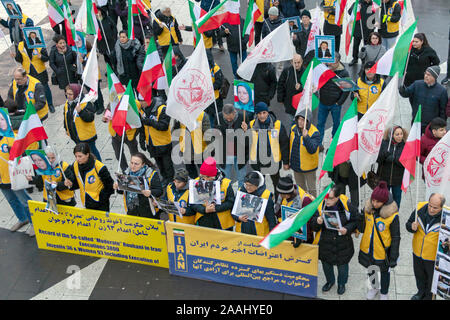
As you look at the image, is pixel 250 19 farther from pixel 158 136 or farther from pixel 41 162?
pixel 41 162

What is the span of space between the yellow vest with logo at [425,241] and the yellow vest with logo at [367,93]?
3241mm

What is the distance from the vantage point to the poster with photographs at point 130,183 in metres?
8.18

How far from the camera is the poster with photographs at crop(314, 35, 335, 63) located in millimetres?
10195

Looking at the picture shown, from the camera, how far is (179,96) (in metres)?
8.95

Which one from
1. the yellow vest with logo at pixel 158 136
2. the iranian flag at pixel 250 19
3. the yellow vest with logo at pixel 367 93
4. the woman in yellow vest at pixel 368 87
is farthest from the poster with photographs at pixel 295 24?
the yellow vest with logo at pixel 158 136

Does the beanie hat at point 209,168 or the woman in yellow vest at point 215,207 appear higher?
the beanie hat at point 209,168

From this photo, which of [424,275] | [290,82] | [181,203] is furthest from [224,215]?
[290,82]

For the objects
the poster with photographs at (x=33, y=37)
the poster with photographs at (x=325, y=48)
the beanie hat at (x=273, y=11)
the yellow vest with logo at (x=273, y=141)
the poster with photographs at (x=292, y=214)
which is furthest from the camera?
the poster with photographs at (x=33, y=37)

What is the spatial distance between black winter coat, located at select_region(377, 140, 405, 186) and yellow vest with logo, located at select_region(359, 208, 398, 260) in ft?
4.91

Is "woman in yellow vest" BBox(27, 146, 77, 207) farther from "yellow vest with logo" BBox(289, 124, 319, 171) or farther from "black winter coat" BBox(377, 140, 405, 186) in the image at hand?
"black winter coat" BBox(377, 140, 405, 186)

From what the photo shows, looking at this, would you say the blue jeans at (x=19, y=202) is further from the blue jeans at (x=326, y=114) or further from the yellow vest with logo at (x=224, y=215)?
the blue jeans at (x=326, y=114)
